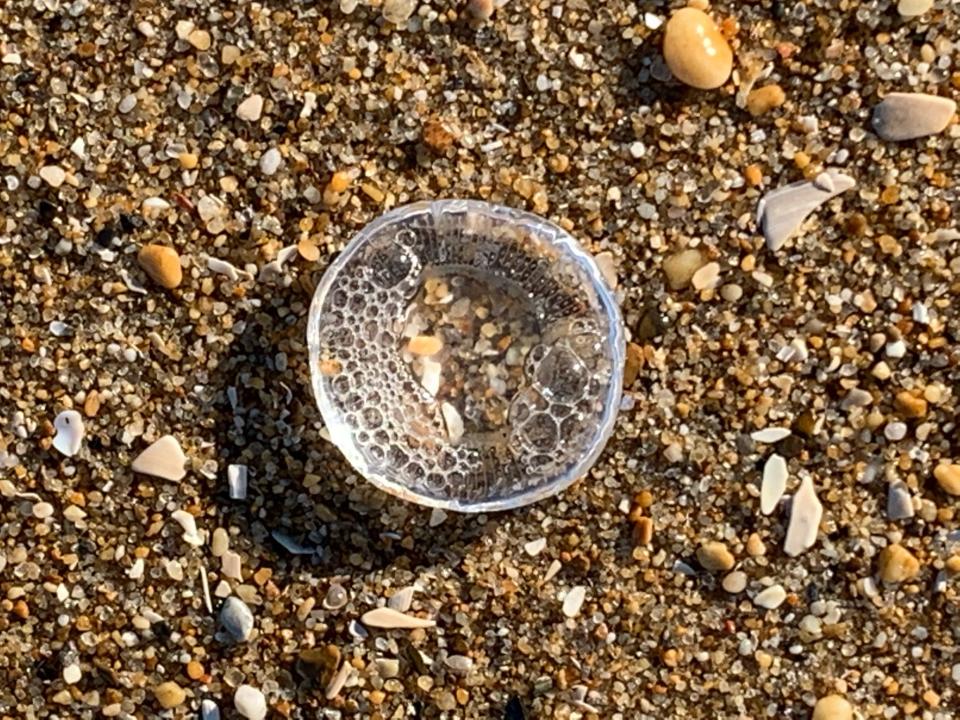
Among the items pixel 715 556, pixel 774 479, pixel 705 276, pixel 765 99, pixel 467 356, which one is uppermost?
pixel 765 99

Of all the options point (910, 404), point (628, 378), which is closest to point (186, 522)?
point (628, 378)

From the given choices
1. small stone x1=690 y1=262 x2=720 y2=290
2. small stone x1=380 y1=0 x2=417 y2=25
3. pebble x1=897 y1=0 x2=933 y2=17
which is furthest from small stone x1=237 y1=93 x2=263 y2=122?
pebble x1=897 y1=0 x2=933 y2=17

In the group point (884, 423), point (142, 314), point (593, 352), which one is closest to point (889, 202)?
point (884, 423)

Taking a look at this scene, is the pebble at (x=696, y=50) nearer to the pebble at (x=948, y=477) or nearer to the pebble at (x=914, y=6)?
the pebble at (x=914, y=6)

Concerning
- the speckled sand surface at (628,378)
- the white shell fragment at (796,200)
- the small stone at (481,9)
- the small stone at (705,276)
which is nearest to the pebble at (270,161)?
the speckled sand surface at (628,378)

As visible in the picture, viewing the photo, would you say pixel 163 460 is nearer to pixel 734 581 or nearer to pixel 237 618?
pixel 237 618
